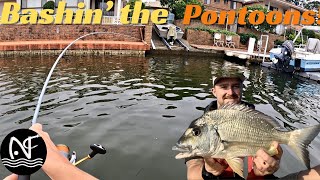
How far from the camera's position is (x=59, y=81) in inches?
577

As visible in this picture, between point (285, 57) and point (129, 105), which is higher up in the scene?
point (285, 57)

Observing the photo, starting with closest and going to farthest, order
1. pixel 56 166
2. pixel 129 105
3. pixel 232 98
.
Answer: pixel 56 166, pixel 232 98, pixel 129 105

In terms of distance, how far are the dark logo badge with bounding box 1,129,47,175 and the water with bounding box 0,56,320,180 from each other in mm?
4140

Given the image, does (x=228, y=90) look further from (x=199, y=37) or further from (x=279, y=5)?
(x=279, y=5)

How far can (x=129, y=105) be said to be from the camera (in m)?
11.2

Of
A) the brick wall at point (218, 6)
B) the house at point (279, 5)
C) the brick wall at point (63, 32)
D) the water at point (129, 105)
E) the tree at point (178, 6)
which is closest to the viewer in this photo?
the water at point (129, 105)

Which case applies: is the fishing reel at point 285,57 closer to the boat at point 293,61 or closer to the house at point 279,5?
the boat at point 293,61

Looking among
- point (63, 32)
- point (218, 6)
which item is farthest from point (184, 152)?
point (218, 6)

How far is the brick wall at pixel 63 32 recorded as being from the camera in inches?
963

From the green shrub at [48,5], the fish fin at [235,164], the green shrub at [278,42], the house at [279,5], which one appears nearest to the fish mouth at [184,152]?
the fish fin at [235,164]

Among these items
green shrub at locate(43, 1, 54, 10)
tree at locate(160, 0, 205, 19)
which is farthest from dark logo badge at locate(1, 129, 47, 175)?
tree at locate(160, 0, 205, 19)

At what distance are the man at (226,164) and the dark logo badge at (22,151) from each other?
5.91ft

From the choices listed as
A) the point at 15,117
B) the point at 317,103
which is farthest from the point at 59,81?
the point at 317,103

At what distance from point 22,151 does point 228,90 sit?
2.89 m
